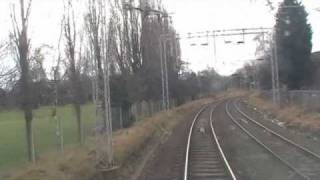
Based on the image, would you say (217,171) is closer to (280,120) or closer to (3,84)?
(3,84)

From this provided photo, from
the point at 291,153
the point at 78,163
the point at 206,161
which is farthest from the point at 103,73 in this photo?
the point at 291,153

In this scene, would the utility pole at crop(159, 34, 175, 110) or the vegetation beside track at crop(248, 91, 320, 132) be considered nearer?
the vegetation beside track at crop(248, 91, 320, 132)

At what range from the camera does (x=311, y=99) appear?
171 feet

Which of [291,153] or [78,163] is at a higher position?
[78,163]

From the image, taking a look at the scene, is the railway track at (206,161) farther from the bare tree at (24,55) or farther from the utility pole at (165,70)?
the utility pole at (165,70)

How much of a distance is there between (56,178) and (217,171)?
6.21m

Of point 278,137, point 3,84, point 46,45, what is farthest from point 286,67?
point 3,84

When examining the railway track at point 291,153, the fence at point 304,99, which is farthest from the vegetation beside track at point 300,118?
the railway track at point 291,153

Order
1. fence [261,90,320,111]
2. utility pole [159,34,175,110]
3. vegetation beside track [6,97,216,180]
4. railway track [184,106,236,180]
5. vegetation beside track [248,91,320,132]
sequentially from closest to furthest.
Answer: vegetation beside track [6,97,216,180] → railway track [184,106,236,180] → vegetation beside track [248,91,320,132] → fence [261,90,320,111] → utility pole [159,34,175,110]

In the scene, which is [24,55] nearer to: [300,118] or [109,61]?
[109,61]

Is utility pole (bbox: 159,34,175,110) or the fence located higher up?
utility pole (bbox: 159,34,175,110)

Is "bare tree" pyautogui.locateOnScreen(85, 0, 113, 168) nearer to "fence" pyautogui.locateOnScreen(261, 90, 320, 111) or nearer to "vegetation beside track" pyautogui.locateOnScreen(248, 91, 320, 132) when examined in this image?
"vegetation beside track" pyautogui.locateOnScreen(248, 91, 320, 132)

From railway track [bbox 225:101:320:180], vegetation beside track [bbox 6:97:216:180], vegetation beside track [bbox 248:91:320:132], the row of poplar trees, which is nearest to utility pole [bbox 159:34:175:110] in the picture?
the row of poplar trees

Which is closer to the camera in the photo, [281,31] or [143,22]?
[143,22]
